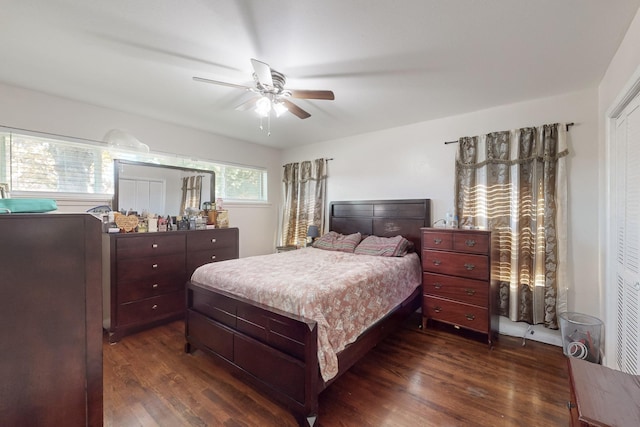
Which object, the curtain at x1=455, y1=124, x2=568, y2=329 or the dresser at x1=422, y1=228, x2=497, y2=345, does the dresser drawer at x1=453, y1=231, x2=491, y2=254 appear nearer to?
the dresser at x1=422, y1=228, x2=497, y2=345

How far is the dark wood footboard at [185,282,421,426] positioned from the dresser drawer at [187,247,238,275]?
1.01 metres

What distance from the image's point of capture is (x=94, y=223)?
36.3 inches

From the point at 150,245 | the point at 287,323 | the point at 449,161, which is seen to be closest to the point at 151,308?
the point at 150,245

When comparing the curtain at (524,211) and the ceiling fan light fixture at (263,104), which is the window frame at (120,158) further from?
the curtain at (524,211)

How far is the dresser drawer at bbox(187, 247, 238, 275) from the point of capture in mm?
3371

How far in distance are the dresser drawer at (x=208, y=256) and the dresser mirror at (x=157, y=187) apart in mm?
722

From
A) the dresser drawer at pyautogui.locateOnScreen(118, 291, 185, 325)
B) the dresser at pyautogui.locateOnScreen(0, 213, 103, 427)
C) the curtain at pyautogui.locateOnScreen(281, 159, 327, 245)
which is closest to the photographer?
the dresser at pyautogui.locateOnScreen(0, 213, 103, 427)

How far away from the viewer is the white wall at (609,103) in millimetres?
1672

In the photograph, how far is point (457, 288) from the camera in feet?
9.35

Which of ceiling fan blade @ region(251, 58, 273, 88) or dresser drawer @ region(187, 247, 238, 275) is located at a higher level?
ceiling fan blade @ region(251, 58, 273, 88)

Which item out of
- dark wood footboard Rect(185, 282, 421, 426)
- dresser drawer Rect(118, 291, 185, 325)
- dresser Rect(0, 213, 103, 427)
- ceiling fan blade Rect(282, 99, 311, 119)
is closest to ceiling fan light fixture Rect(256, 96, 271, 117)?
ceiling fan blade Rect(282, 99, 311, 119)

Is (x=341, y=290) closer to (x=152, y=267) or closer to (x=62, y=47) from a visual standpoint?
(x=152, y=267)

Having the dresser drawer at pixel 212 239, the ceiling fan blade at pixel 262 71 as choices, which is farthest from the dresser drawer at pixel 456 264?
the dresser drawer at pixel 212 239

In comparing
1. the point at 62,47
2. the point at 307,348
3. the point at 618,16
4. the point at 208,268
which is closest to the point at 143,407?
the point at 208,268
